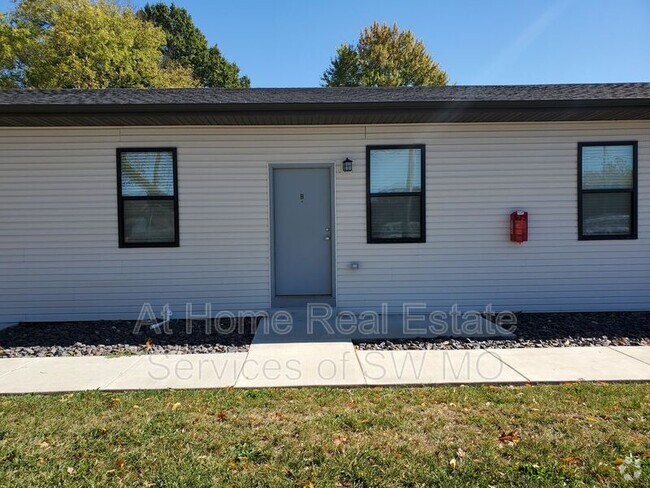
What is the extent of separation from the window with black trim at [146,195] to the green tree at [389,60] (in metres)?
26.9

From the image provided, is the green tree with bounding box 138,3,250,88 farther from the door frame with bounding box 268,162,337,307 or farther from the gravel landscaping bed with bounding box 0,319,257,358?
the gravel landscaping bed with bounding box 0,319,257,358

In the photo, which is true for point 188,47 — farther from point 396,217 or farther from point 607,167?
point 607,167

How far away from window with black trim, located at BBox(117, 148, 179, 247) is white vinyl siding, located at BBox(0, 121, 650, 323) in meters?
0.11

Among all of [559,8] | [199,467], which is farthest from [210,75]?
[199,467]

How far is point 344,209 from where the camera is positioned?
6504mm

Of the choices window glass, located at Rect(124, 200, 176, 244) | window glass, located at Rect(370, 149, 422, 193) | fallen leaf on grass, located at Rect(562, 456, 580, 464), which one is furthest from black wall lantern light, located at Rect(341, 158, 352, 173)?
fallen leaf on grass, located at Rect(562, 456, 580, 464)

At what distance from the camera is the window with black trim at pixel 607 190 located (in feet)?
21.1

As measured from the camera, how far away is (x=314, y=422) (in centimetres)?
308

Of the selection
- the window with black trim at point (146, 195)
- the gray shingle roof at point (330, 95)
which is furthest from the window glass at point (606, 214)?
the window with black trim at point (146, 195)

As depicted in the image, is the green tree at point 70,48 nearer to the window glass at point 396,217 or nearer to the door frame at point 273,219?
the door frame at point 273,219

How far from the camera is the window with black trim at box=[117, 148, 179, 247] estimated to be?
638cm

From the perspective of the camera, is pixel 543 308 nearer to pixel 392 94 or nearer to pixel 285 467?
pixel 392 94

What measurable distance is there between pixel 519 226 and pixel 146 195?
561cm

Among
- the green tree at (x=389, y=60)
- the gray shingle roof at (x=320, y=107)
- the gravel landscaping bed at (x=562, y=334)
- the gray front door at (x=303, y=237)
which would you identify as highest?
the green tree at (x=389, y=60)
